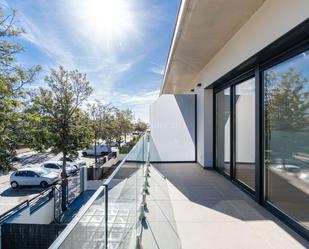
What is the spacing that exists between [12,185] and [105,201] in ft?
48.9

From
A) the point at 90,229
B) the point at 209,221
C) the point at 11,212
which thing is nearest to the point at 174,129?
the point at 209,221

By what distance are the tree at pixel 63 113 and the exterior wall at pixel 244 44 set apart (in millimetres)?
6570

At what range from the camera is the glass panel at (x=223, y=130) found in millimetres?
5484

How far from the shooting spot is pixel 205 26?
4.01m

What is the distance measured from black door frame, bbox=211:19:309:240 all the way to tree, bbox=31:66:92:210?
8109mm

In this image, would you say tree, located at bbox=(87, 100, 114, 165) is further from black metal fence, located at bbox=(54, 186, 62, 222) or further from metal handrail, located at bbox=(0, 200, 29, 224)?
metal handrail, located at bbox=(0, 200, 29, 224)

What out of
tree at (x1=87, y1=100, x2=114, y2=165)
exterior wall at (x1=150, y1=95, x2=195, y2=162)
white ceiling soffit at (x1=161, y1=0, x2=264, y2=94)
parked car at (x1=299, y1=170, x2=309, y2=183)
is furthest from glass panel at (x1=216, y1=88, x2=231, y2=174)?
tree at (x1=87, y1=100, x2=114, y2=165)

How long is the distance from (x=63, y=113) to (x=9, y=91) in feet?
20.9

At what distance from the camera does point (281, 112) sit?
128 inches

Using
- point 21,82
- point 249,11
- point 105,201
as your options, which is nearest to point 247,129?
point 249,11

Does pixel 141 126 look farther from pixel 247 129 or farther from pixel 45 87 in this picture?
pixel 247 129

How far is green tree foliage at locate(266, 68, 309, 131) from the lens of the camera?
282 centimetres

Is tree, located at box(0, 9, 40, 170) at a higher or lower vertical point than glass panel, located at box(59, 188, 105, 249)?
higher

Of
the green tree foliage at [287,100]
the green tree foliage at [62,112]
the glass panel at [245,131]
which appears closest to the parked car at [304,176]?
the green tree foliage at [287,100]
